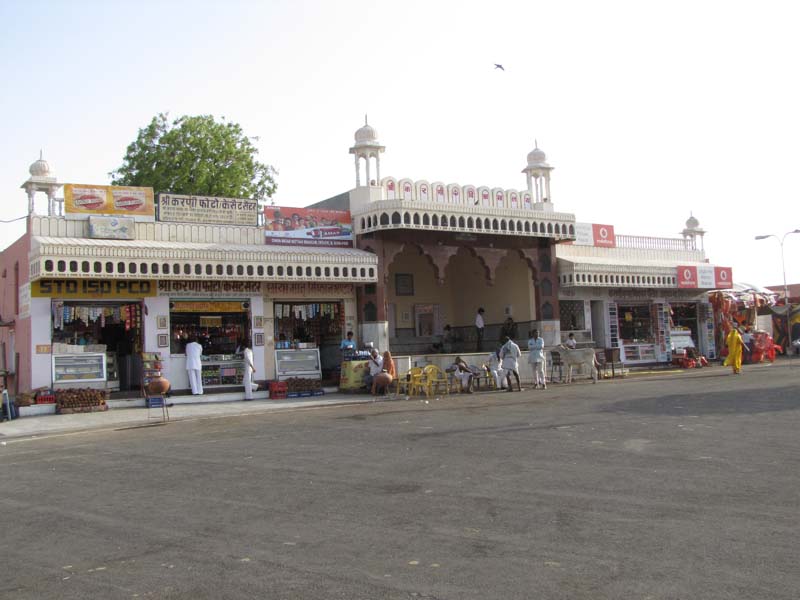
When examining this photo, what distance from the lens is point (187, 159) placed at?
34.1 metres

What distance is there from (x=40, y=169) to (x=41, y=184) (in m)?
0.43

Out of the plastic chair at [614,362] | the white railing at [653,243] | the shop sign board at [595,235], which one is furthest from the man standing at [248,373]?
the white railing at [653,243]

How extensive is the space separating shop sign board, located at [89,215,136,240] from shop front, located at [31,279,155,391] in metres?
1.20

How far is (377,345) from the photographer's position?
23234mm

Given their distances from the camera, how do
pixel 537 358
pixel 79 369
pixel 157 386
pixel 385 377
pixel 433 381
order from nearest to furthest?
pixel 157 386 < pixel 79 369 < pixel 385 377 < pixel 433 381 < pixel 537 358

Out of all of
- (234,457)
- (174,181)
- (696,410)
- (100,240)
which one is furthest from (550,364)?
(174,181)

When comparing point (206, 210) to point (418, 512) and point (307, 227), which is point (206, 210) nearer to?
point (307, 227)

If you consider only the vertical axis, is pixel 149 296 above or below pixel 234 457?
above

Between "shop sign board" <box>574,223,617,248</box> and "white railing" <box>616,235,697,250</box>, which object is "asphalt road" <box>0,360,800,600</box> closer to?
"shop sign board" <box>574,223,617,248</box>

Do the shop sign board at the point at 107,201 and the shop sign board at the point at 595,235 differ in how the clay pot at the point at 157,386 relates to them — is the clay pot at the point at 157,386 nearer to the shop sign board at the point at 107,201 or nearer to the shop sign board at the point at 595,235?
the shop sign board at the point at 107,201

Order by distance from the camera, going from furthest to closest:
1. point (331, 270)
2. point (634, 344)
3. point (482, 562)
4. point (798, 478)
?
point (634, 344)
point (331, 270)
point (798, 478)
point (482, 562)

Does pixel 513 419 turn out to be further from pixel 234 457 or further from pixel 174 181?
pixel 174 181

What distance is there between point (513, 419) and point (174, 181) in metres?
24.4

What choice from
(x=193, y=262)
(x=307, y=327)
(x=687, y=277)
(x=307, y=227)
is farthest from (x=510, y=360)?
Result: (x=687, y=277)
